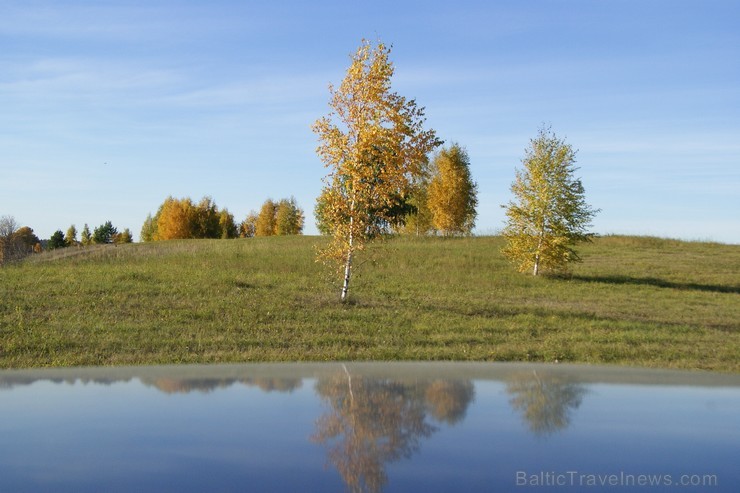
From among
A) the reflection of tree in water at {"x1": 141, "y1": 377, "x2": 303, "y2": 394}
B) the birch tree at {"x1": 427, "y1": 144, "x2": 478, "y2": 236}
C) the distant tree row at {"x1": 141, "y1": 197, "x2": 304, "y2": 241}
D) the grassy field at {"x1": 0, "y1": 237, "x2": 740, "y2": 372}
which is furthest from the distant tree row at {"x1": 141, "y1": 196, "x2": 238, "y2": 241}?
the reflection of tree in water at {"x1": 141, "y1": 377, "x2": 303, "y2": 394}

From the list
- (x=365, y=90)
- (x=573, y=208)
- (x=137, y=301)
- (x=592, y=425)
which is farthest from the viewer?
(x=573, y=208)

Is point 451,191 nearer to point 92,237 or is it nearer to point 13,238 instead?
point 13,238

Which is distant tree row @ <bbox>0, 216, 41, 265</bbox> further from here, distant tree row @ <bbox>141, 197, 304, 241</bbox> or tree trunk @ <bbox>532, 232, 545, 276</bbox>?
tree trunk @ <bbox>532, 232, 545, 276</bbox>

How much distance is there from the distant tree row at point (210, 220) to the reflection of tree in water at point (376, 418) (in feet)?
336

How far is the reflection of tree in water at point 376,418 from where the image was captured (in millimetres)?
5156

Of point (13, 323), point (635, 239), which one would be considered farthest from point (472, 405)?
point (635, 239)

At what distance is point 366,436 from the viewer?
5.85 metres

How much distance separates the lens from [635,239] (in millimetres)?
57125

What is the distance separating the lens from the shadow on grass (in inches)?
1394

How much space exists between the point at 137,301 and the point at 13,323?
4115 mm

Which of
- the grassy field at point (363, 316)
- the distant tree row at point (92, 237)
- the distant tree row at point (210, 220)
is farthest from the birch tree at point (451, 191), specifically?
the distant tree row at point (92, 237)

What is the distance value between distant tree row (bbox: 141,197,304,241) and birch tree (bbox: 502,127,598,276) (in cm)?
7775

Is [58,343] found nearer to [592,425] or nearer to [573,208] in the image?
[592,425]

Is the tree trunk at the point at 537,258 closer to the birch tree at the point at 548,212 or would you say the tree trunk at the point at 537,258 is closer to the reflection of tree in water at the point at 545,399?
the birch tree at the point at 548,212
